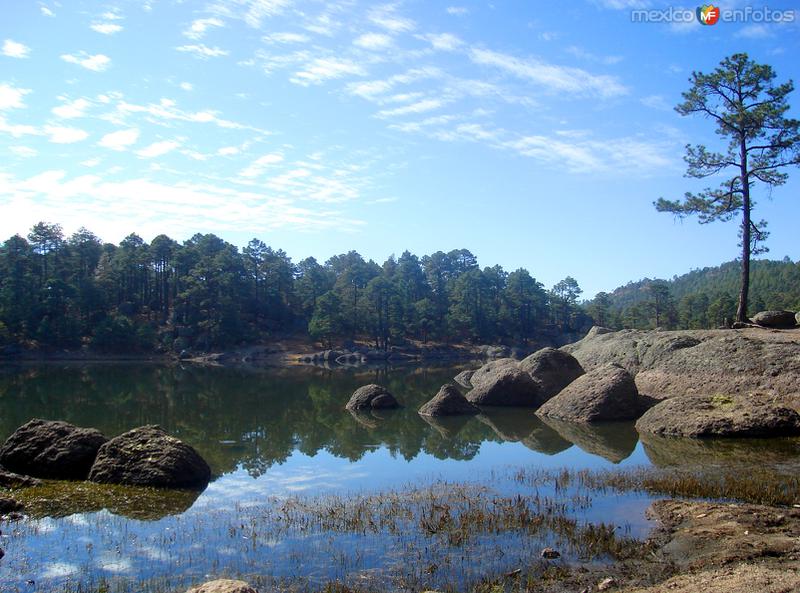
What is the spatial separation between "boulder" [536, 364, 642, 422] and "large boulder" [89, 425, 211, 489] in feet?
47.2

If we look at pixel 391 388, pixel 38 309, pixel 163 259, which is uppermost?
pixel 163 259

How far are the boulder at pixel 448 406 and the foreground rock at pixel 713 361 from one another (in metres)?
7.50

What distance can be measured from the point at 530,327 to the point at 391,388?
71694 mm

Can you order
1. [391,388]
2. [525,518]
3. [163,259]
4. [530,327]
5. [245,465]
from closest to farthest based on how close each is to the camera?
[525,518]
[245,465]
[391,388]
[163,259]
[530,327]

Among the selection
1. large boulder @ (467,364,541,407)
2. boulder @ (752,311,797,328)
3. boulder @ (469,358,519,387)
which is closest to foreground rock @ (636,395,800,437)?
large boulder @ (467,364,541,407)

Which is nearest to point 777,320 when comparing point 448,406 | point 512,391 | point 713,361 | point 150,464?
point 713,361

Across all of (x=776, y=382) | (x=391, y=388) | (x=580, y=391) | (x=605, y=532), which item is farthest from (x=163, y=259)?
(x=605, y=532)

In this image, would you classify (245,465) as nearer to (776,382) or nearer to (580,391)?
(580,391)

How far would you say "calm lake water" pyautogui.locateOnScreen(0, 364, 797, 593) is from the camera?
349 inches

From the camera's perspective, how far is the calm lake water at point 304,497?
29.1ft

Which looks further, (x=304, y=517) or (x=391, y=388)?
(x=391, y=388)

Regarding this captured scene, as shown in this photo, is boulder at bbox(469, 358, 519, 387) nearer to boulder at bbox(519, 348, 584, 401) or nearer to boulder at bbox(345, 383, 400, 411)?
boulder at bbox(519, 348, 584, 401)

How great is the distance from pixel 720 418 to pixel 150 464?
53.1ft

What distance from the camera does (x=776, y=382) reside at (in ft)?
71.3
